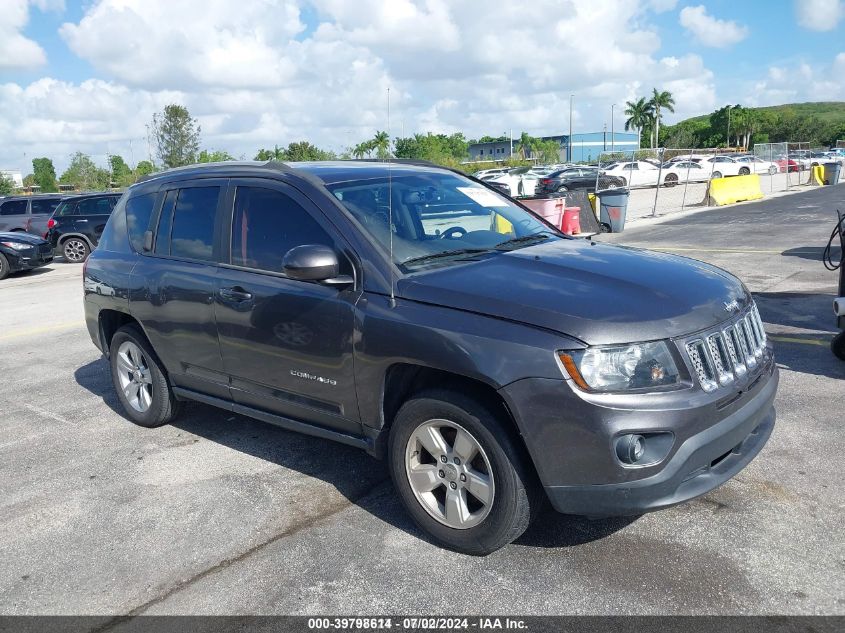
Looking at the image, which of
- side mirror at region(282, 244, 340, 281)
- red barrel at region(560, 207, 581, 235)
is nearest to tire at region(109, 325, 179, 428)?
→ side mirror at region(282, 244, 340, 281)

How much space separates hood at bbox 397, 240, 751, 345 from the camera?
10.3 ft

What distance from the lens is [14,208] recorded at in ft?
69.3

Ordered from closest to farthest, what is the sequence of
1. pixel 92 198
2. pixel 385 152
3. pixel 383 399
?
pixel 383 399 → pixel 385 152 → pixel 92 198

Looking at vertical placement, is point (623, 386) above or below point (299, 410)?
above

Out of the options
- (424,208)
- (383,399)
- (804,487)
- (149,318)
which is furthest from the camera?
(149,318)

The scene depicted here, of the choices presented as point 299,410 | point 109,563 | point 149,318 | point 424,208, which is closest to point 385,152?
point 424,208

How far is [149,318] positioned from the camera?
201 inches

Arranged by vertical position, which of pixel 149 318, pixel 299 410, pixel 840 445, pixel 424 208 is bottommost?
pixel 840 445

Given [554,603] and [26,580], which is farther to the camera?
[26,580]

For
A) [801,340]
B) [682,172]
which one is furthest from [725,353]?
[682,172]

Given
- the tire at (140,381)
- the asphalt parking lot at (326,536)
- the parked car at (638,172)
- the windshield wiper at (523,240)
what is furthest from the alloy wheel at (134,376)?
the parked car at (638,172)

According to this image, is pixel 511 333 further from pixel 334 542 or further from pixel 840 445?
pixel 840 445

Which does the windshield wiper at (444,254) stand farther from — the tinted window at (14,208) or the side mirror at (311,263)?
the tinted window at (14,208)

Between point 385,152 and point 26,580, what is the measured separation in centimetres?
402
